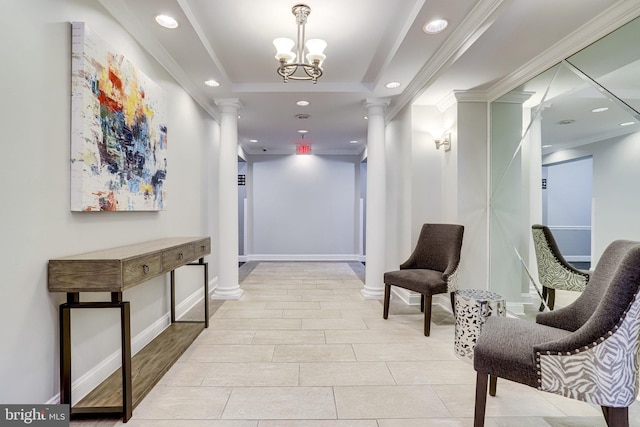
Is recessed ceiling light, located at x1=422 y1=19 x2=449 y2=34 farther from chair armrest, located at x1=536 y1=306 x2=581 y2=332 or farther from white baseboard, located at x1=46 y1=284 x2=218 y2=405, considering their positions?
white baseboard, located at x1=46 y1=284 x2=218 y2=405

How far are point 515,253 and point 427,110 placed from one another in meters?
1.93

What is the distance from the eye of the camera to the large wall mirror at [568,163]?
2066mm

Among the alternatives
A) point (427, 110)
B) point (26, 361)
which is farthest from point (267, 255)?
point (26, 361)

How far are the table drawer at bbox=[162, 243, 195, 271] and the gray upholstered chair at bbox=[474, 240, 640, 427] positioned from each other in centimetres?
201

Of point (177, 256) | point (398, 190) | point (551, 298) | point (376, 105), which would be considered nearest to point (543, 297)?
point (551, 298)

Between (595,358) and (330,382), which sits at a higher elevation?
(595,358)

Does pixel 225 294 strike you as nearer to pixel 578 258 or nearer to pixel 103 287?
pixel 103 287

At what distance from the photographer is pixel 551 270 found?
8.74ft

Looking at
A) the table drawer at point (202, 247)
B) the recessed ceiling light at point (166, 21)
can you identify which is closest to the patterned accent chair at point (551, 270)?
the table drawer at point (202, 247)

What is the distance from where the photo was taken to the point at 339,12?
2.49m

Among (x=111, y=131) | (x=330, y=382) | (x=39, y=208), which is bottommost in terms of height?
(x=330, y=382)

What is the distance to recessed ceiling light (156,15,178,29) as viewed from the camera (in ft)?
7.71

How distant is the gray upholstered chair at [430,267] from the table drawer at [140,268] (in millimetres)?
2216

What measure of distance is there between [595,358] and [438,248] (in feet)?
6.91
